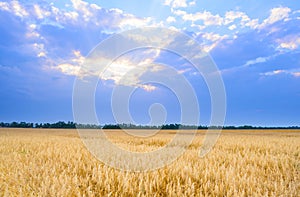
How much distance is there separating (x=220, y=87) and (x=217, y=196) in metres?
7.05

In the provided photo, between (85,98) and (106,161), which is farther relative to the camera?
(85,98)

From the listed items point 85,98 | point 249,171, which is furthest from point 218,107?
point 85,98

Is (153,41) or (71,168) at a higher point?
(153,41)

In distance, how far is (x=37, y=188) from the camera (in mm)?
4496

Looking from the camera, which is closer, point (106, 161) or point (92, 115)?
point (106, 161)

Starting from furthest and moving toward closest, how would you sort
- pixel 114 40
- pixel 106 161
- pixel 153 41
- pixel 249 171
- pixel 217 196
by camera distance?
→ pixel 153 41 → pixel 114 40 → pixel 106 161 → pixel 249 171 → pixel 217 196

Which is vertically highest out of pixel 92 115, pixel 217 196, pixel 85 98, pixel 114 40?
pixel 114 40

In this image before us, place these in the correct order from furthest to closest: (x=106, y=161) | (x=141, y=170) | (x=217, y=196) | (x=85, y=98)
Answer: (x=85, y=98) → (x=106, y=161) → (x=141, y=170) → (x=217, y=196)

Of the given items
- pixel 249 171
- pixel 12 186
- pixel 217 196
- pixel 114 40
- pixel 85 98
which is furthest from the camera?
pixel 114 40

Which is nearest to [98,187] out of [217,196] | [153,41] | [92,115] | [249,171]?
[217,196]

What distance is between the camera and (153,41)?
14617mm

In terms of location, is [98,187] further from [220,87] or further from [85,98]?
[220,87]

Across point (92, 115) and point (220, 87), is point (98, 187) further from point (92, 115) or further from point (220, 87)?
point (220, 87)

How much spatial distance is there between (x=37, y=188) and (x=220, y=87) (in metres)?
8.24
